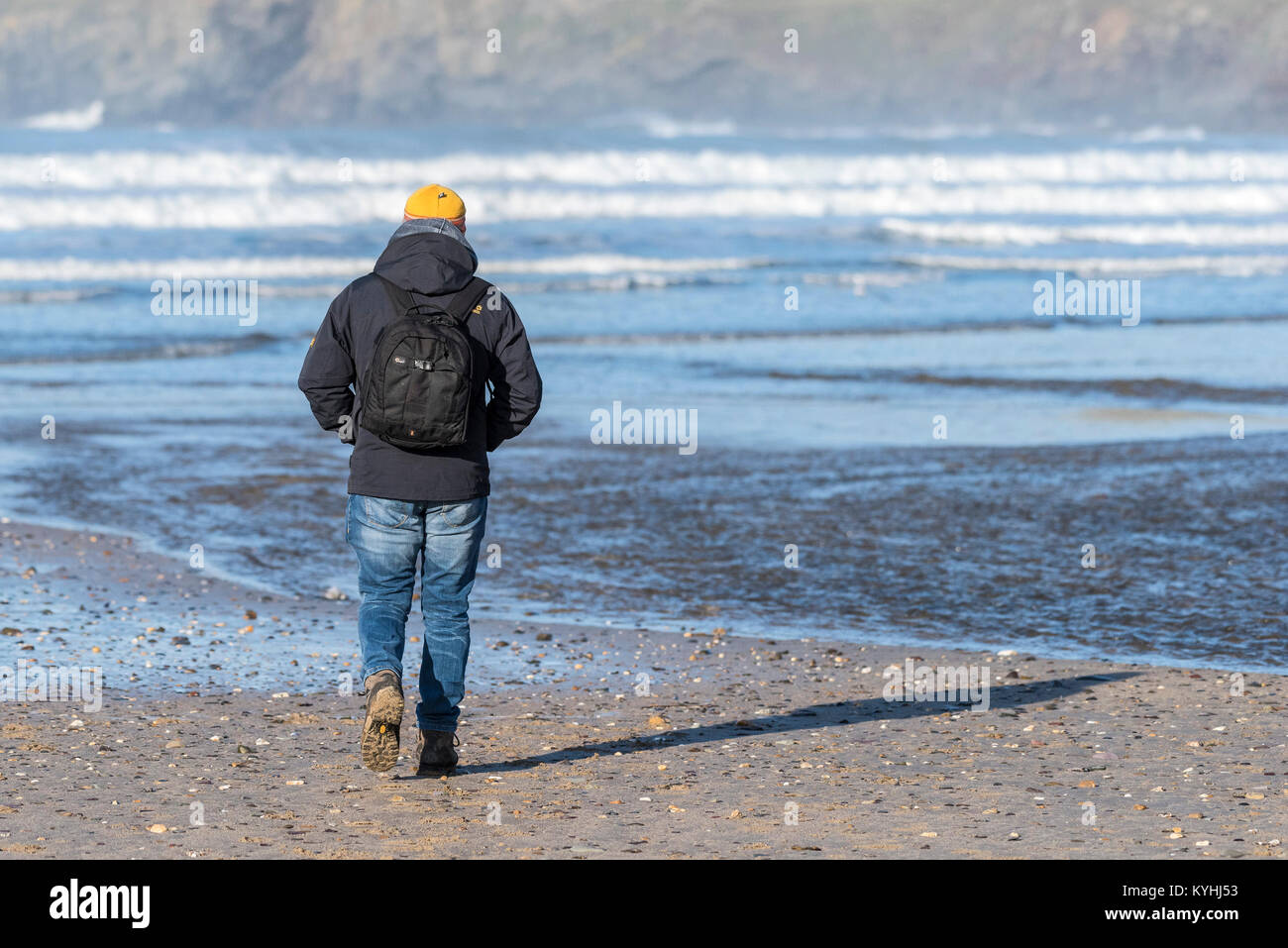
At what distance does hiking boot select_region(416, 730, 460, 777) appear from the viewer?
5262 mm

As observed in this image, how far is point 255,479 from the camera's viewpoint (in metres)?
10.8

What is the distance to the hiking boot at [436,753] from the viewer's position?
17.3 ft

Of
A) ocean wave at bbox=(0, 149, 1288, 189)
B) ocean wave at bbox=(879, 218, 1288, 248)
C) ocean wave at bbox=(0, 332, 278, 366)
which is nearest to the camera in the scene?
ocean wave at bbox=(0, 332, 278, 366)

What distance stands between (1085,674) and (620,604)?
7.14 feet

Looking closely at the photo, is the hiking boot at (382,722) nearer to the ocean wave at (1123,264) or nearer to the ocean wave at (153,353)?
the ocean wave at (153,353)

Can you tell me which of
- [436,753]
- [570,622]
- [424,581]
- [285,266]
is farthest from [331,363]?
[285,266]

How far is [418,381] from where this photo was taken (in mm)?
4793

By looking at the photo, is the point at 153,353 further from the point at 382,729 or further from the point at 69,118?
the point at 69,118

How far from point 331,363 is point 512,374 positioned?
0.51m

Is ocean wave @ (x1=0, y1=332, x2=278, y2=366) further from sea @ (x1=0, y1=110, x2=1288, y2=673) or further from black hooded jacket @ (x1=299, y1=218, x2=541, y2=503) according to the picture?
black hooded jacket @ (x1=299, y1=218, x2=541, y2=503)

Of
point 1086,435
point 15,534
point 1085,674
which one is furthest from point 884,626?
point 1086,435

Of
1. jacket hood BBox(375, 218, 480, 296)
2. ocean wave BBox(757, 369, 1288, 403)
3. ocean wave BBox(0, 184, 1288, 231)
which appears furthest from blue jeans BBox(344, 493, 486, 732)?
ocean wave BBox(0, 184, 1288, 231)

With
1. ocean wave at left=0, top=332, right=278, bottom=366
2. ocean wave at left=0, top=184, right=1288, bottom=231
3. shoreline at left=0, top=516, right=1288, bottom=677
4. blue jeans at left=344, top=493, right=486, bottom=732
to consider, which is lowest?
shoreline at left=0, top=516, right=1288, bottom=677

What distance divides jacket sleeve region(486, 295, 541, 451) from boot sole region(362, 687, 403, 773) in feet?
2.64
